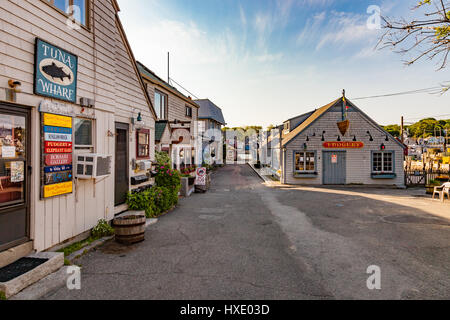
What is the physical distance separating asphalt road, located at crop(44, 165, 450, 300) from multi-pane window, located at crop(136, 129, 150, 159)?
8.94 ft

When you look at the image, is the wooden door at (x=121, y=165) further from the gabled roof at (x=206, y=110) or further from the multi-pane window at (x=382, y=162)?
the gabled roof at (x=206, y=110)

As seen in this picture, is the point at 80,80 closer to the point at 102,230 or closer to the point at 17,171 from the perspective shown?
the point at 17,171

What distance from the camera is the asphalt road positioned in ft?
13.7

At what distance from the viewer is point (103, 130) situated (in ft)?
22.9

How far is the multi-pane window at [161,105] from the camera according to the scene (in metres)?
15.8

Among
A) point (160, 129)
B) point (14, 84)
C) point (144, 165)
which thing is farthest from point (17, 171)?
point (160, 129)

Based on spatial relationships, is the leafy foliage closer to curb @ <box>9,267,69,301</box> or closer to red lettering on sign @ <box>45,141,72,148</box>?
red lettering on sign @ <box>45,141,72,148</box>

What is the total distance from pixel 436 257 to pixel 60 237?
28.8ft

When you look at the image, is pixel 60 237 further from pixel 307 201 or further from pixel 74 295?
pixel 307 201

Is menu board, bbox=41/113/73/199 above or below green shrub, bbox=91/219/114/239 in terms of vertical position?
above

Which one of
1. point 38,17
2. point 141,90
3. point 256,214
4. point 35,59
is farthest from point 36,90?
point 256,214

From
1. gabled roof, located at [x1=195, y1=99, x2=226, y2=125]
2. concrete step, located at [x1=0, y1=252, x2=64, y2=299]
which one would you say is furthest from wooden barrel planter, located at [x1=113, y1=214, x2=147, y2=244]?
gabled roof, located at [x1=195, y1=99, x2=226, y2=125]

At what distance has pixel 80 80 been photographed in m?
6.08
